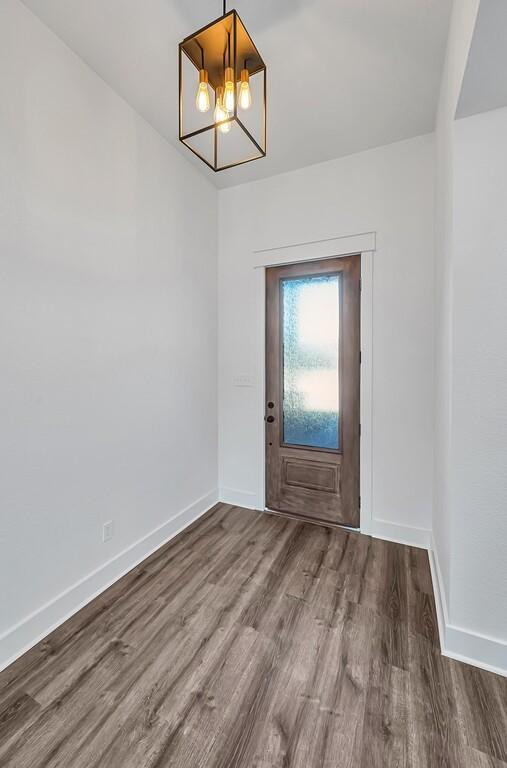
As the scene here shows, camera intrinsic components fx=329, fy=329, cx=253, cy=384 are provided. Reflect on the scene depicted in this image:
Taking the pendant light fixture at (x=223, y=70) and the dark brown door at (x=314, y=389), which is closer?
the pendant light fixture at (x=223, y=70)

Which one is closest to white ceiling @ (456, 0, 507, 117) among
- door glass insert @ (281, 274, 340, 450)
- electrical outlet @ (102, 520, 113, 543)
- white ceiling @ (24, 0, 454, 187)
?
white ceiling @ (24, 0, 454, 187)

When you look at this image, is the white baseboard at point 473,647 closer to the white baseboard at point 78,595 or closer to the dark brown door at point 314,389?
the dark brown door at point 314,389

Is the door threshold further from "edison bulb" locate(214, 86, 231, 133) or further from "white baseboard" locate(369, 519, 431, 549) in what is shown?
"edison bulb" locate(214, 86, 231, 133)

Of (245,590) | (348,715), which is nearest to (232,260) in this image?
(245,590)

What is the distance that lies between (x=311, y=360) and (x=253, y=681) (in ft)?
6.98

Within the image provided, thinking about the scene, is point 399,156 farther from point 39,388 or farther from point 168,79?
point 39,388

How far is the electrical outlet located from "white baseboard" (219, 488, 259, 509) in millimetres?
1318

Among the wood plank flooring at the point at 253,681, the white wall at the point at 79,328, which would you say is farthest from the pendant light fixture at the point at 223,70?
the wood plank flooring at the point at 253,681

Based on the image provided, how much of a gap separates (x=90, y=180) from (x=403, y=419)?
2.62m

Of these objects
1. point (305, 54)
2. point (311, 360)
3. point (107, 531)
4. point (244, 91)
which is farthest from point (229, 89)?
point (107, 531)

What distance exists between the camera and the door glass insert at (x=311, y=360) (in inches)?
109

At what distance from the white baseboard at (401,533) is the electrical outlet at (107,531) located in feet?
6.35

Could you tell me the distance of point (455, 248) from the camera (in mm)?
1515

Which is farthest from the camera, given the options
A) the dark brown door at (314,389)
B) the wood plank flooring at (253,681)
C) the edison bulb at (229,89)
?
the dark brown door at (314,389)
